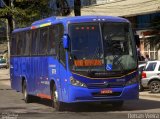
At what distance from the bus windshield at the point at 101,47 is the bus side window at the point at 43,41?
2454 millimetres

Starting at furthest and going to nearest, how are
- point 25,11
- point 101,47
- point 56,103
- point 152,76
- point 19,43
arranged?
1. point 25,11
2. point 152,76
3. point 19,43
4. point 56,103
5. point 101,47

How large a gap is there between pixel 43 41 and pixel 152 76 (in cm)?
789

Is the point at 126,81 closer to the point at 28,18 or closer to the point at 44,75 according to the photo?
the point at 44,75

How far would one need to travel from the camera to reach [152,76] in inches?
992

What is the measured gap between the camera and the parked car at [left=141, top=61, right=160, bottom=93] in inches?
984

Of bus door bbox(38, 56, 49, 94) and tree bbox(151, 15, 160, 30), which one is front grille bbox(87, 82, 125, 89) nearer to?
bus door bbox(38, 56, 49, 94)

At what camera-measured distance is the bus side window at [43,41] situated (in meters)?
18.9

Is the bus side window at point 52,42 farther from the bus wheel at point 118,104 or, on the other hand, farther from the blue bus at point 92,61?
the bus wheel at point 118,104

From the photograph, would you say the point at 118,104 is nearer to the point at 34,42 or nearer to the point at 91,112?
the point at 91,112

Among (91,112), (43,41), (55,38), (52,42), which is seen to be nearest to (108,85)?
(91,112)

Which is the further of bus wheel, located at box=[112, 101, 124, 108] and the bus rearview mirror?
bus wheel, located at box=[112, 101, 124, 108]

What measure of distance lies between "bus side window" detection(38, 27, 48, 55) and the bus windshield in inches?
96.6

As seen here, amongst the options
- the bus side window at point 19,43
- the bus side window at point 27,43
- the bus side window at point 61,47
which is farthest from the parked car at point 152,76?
the bus side window at point 61,47

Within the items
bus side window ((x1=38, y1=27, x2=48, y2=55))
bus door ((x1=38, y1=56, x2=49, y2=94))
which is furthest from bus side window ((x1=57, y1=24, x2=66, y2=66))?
→ bus door ((x1=38, y1=56, x2=49, y2=94))
